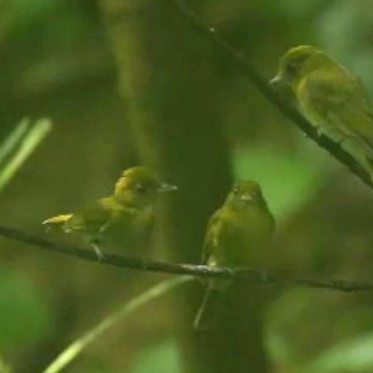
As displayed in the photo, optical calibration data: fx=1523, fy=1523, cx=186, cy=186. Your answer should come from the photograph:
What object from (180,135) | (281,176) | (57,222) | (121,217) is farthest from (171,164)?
(57,222)

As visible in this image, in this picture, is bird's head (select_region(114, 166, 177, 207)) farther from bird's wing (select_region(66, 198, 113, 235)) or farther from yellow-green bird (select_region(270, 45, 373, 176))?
yellow-green bird (select_region(270, 45, 373, 176))

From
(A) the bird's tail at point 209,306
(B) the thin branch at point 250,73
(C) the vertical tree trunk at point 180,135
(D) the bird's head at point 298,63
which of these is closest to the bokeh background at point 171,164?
(C) the vertical tree trunk at point 180,135

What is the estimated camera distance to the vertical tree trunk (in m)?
1.97

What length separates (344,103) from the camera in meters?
1.54

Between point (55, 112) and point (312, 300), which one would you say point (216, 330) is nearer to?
point (312, 300)

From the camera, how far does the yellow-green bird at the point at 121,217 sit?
131cm

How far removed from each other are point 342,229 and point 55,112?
2.67 feet

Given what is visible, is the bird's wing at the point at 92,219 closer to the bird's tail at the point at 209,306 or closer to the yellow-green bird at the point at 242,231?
the yellow-green bird at the point at 242,231

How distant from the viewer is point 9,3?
7.21 ft

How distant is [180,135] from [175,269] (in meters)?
0.82

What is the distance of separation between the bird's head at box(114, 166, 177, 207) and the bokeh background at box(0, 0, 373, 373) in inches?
16.2

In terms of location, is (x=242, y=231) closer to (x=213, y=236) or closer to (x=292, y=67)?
(x=213, y=236)

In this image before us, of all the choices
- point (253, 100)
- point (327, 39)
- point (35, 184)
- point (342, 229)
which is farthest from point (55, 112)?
point (327, 39)

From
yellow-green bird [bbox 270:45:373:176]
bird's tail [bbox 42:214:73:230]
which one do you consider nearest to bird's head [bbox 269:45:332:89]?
yellow-green bird [bbox 270:45:373:176]
